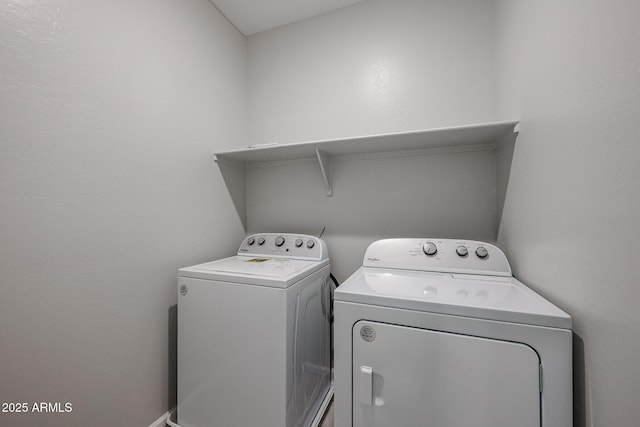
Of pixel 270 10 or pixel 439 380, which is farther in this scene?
pixel 270 10

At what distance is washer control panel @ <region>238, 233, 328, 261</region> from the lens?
5.22 feet

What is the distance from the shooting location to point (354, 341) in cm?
87

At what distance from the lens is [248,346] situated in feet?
3.68

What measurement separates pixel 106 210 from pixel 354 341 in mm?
1213

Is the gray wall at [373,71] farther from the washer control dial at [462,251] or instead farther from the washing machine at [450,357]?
the washing machine at [450,357]

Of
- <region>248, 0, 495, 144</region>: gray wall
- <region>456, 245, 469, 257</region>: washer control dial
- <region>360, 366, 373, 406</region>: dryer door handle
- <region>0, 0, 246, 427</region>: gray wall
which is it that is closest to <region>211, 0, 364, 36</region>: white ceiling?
<region>248, 0, 495, 144</region>: gray wall

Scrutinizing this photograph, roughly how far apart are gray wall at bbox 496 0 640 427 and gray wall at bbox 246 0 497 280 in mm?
473

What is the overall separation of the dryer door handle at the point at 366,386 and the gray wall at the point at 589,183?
590 millimetres

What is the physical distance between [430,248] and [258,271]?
937 millimetres

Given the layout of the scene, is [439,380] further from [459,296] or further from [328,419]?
[328,419]

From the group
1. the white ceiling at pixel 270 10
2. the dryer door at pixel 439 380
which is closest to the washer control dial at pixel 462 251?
the dryer door at pixel 439 380

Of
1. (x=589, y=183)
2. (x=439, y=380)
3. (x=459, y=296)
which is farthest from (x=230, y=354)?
(x=589, y=183)

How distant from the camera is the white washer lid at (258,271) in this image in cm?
111

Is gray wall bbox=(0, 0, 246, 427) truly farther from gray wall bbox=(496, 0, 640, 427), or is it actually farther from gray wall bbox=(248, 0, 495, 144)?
gray wall bbox=(496, 0, 640, 427)
